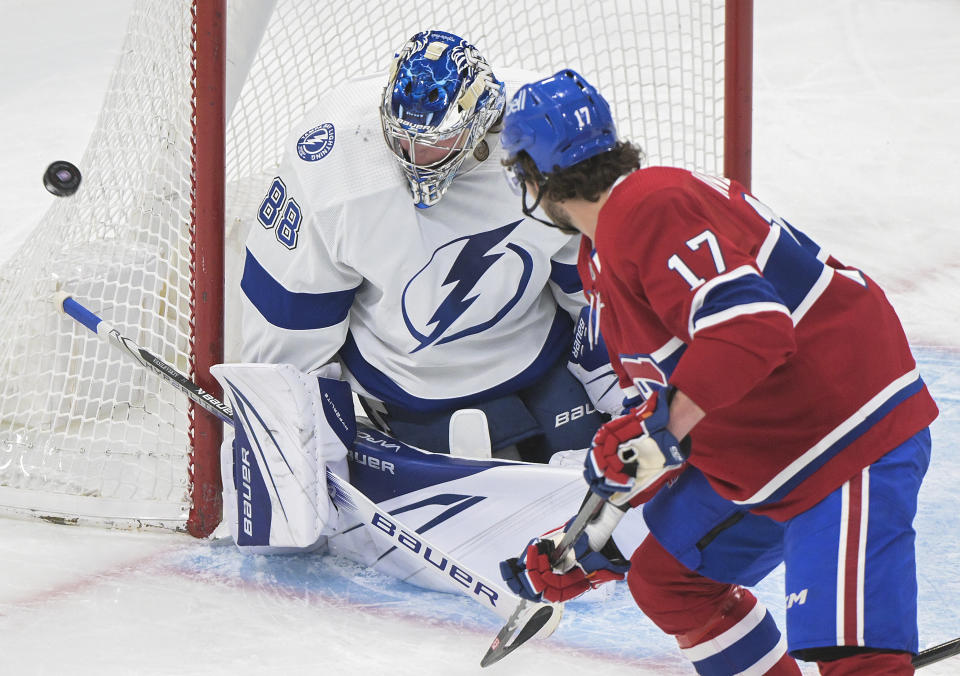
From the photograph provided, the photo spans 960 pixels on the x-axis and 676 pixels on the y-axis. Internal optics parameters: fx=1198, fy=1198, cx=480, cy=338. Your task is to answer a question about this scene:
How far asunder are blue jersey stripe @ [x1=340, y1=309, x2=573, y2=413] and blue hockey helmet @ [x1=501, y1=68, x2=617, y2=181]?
100 centimetres

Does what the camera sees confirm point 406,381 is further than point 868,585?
Yes

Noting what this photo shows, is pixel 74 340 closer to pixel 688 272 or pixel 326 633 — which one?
pixel 326 633

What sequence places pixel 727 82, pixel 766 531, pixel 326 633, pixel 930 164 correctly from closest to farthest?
pixel 766 531
pixel 326 633
pixel 727 82
pixel 930 164

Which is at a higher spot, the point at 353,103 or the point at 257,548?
the point at 353,103

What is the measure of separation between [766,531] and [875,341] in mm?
301

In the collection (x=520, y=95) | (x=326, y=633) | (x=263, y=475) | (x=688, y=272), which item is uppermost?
(x=520, y=95)

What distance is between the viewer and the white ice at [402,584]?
2.04 meters

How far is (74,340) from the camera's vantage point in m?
2.71

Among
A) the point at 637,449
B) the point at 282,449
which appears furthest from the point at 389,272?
the point at 637,449

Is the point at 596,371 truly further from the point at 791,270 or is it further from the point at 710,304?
the point at 710,304

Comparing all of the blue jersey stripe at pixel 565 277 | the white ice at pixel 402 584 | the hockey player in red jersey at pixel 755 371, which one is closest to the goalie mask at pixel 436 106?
the blue jersey stripe at pixel 565 277

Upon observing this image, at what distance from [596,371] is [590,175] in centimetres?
106

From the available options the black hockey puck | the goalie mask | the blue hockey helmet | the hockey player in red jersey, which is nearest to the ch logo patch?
the hockey player in red jersey

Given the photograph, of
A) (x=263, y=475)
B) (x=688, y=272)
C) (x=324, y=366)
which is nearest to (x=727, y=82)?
(x=324, y=366)
